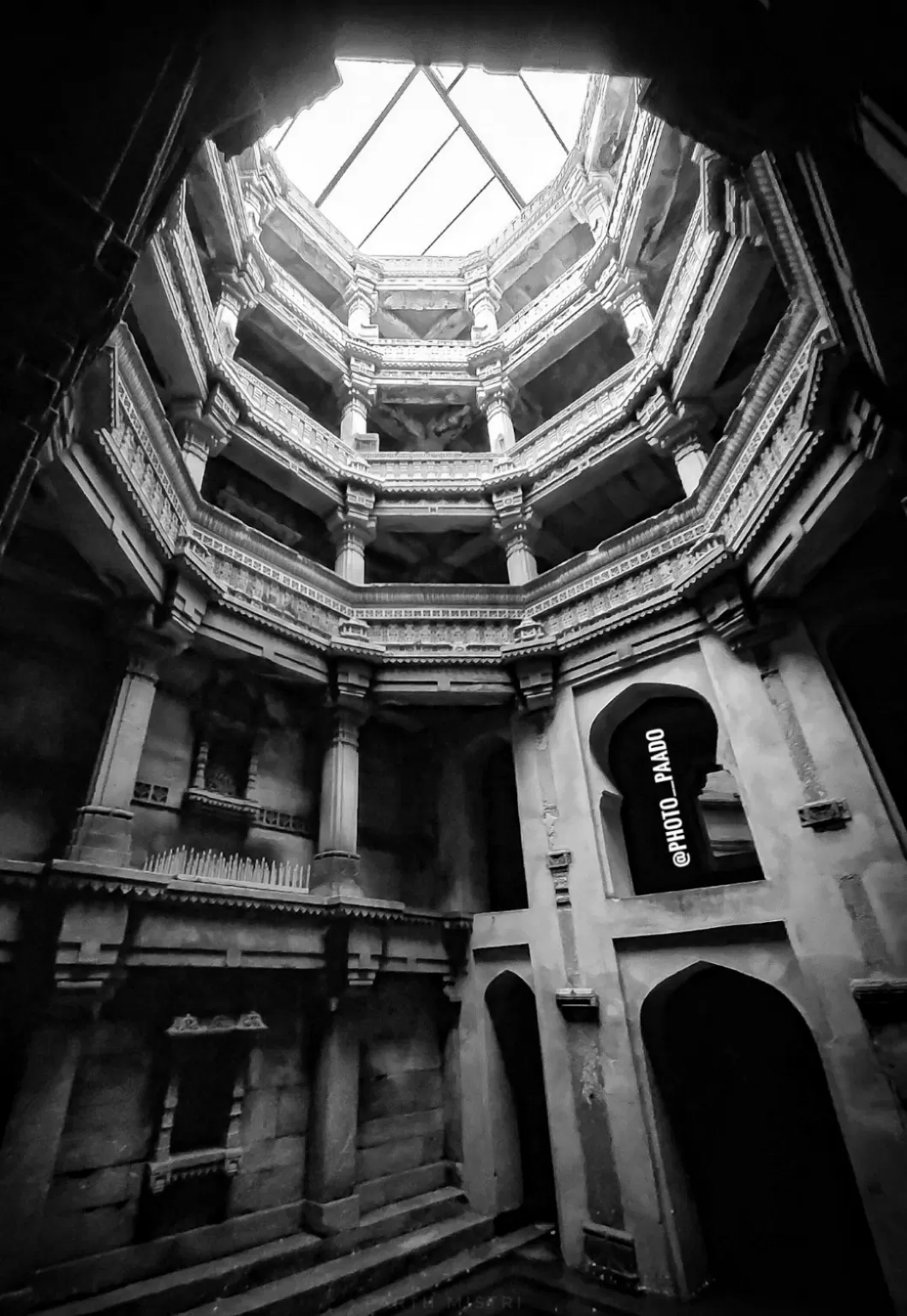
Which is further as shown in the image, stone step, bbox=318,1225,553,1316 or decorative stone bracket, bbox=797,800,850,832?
decorative stone bracket, bbox=797,800,850,832

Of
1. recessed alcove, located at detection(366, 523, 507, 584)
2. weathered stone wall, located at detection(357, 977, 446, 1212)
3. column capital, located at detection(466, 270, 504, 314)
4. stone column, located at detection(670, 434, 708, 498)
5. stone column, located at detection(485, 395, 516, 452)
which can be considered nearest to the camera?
weathered stone wall, located at detection(357, 977, 446, 1212)

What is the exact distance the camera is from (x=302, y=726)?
32.2 feet

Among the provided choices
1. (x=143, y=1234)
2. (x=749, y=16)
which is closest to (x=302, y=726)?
(x=143, y=1234)

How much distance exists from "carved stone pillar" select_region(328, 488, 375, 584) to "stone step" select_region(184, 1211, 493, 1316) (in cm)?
910

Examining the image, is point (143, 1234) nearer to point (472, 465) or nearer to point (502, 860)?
point (502, 860)

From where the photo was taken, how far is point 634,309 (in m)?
12.3

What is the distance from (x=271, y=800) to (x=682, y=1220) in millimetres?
6908

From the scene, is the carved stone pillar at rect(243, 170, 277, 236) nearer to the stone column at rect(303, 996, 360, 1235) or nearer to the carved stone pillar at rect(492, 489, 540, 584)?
the carved stone pillar at rect(492, 489, 540, 584)

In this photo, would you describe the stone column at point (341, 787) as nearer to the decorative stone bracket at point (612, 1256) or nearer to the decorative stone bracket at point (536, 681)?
the decorative stone bracket at point (536, 681)

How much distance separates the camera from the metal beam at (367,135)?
46.3ft

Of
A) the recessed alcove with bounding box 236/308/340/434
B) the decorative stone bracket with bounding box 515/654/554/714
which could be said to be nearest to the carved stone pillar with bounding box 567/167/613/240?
the recessed alcove with bounding box 236/308/340/434

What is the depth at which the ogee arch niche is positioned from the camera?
28.9ft

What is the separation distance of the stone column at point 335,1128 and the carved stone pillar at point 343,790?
1.54m

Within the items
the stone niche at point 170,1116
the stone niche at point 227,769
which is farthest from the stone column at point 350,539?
the stone niche at point 170,1116
